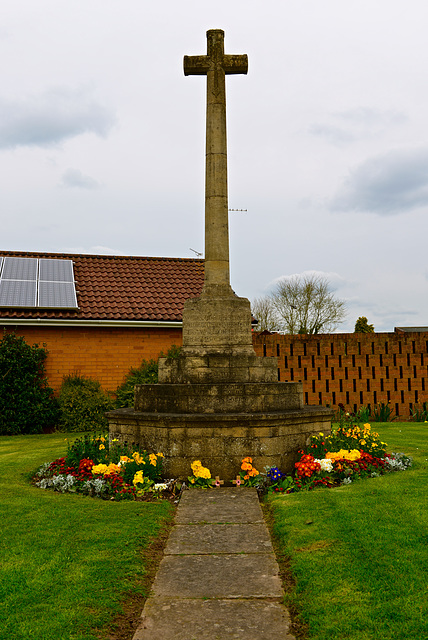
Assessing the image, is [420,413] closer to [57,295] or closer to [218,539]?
[57,295]

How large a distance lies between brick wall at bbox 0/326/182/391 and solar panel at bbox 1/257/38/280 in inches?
78.0

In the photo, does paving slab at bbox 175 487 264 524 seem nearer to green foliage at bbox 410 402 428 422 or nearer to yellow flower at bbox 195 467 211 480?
yellow flower at bbox 195 467 211 480

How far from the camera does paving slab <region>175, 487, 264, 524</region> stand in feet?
17.0

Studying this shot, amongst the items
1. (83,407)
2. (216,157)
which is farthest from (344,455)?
(83,407)

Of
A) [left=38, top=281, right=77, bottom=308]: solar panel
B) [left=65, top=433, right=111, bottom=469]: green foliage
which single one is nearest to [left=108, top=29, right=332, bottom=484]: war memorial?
[left=65, top=433, right=111, bottom=469]: green foliage

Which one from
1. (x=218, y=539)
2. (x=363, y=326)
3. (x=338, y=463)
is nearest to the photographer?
(x=218, y=539)

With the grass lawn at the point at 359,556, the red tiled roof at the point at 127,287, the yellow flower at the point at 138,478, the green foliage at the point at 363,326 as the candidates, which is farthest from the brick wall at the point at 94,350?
the green foliage at the point at 363,326

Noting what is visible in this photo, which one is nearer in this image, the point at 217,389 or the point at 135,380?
the point at 217,389

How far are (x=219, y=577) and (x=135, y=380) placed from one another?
960cm

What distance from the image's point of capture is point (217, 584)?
359 centimetres

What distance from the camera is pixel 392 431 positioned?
38.4 feet

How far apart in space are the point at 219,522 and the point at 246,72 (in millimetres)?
6590

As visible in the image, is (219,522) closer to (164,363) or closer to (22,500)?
(22,500)

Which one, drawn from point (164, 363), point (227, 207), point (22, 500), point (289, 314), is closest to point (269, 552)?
point (22, 500)
